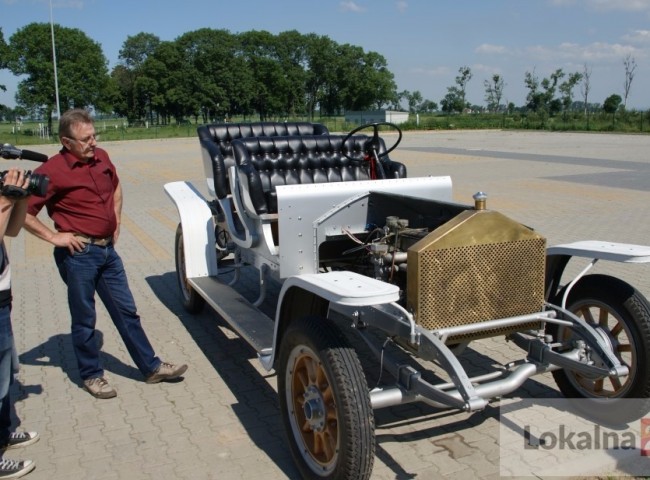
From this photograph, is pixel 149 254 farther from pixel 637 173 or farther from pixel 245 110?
pixel 245 110

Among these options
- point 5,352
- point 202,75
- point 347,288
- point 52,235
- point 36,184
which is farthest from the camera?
point 202,75

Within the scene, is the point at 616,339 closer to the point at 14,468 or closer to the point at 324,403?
the point at 324,403

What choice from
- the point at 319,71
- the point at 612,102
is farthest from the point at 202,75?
the point at 612,102

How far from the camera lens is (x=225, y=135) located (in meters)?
6.27

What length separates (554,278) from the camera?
3.80 metres

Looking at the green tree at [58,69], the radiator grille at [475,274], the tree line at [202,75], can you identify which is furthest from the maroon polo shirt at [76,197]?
the tree line at [202,75]

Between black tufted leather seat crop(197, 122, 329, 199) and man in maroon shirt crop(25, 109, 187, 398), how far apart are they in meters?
1.33

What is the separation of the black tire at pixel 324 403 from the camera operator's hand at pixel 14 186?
55.7 inches

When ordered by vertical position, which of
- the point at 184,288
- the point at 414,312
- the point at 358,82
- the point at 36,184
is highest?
the point at 358,82

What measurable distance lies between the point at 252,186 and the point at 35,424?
2.16m

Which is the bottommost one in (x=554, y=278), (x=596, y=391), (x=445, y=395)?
(x=596, y=391)

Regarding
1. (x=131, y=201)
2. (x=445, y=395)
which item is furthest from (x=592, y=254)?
(x=131, y=201)

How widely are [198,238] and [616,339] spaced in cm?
350

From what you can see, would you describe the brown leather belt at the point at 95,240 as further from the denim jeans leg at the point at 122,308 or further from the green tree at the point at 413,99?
the green tree at the point at 413,99
